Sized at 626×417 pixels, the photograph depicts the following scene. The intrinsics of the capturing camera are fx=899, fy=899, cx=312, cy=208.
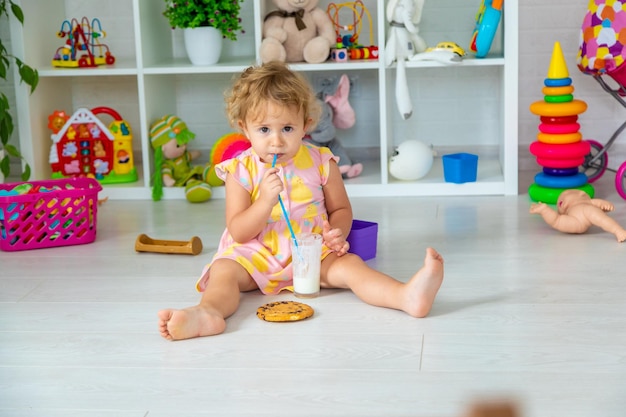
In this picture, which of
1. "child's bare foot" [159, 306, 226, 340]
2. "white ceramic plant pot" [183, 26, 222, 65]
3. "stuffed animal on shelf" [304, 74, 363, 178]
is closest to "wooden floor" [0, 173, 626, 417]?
"child's bare foot" [159, 306, 226, 340]

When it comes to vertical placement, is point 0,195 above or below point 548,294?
above

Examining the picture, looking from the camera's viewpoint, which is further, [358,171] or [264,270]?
[358,171]

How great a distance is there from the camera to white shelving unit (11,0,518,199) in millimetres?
2990

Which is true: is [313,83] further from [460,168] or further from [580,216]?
[580,216]

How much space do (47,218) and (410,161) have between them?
1.21 metres

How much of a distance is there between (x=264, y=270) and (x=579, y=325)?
69 centimetres

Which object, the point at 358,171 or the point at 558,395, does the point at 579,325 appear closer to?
the point at 558,395

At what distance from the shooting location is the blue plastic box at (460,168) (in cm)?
296

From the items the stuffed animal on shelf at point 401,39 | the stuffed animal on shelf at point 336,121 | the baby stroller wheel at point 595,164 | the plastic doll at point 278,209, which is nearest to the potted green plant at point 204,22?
the stuffed animal on shelf at point 336,121

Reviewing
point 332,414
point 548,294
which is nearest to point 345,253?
point 548,294

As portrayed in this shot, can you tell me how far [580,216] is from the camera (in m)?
2.41

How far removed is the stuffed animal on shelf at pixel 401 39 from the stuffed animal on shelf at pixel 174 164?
0.72m

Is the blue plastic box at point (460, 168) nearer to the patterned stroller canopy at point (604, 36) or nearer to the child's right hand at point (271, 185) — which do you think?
the patterned stroller canopy at point (604, 36)

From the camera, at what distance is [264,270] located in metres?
2.02
